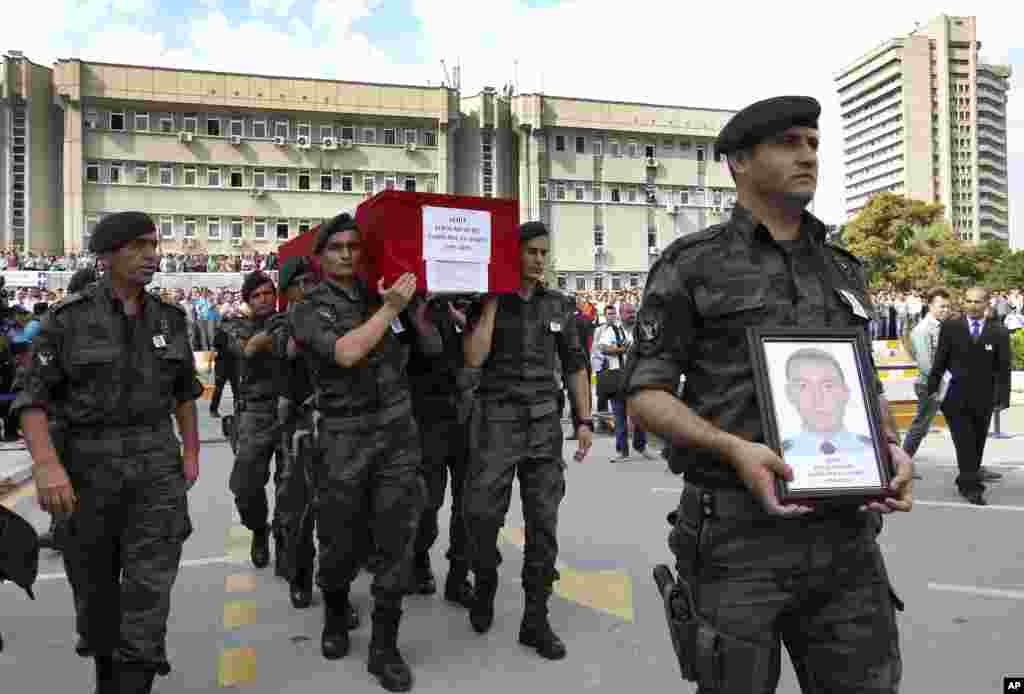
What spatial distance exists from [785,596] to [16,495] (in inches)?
348

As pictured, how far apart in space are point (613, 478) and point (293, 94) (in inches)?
1966

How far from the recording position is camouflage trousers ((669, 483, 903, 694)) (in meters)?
2.29

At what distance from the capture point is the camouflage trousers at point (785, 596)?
7.53 feet

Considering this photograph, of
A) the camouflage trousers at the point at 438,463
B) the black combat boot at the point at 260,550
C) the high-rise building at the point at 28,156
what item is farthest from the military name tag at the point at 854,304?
the high-rise building at the point at 28,156

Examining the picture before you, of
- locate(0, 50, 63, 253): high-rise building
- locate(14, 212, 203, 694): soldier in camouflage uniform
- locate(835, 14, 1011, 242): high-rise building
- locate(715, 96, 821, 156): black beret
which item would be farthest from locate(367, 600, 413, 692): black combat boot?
locate(835, 14, 1011, 242): high-rise building

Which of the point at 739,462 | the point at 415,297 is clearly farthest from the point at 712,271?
the point at 415,297

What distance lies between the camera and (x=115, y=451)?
3.72m

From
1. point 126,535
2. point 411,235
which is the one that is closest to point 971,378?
point 411,235

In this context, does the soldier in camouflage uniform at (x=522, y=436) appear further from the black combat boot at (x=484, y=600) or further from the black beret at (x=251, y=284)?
the black beret at (x=251, y=284)

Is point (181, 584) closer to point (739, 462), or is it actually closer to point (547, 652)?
point (547, 652)

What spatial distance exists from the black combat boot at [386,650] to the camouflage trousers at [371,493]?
7 cm

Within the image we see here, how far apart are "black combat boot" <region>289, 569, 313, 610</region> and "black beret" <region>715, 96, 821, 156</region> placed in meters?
3.92

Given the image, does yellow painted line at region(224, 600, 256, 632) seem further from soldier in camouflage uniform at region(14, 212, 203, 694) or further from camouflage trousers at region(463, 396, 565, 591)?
camouflage trousers at region(463, 396, 565, 591)

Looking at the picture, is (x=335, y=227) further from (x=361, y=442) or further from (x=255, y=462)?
(x=255, y=462)
